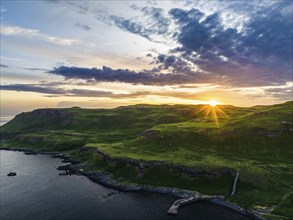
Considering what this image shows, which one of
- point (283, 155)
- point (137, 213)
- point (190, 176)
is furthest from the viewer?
point (283, 155)

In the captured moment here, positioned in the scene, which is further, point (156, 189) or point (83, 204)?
point (156, 189)

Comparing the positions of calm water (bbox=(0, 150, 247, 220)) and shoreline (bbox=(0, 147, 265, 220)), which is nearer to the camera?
calm water (bbox=(0, 150, 247, 220))

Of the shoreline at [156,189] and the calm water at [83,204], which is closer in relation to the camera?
Result: the calm water at [83,204]

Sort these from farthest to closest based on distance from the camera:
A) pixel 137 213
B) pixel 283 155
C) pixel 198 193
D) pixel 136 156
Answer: pixel 136 156, pixel 283 155, pixel 198 193, pixel 137 213

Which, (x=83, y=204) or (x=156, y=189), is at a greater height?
(x=156, y=189)

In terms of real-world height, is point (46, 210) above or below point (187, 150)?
below

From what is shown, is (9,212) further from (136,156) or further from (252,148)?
(252,148)

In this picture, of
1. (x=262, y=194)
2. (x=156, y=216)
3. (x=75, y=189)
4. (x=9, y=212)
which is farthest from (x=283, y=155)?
(x=9, y=212)

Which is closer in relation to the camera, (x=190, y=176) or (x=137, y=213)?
(x=137, y=213)
